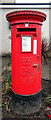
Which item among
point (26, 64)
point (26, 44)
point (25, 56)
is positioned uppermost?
point (26, 44)

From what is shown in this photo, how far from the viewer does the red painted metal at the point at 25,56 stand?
186cm

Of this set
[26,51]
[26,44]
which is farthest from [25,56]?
[26,44]

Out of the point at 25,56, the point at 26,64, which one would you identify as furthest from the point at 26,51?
the point at 26,64

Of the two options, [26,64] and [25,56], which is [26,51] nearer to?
[25,56]

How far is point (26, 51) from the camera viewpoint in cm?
194

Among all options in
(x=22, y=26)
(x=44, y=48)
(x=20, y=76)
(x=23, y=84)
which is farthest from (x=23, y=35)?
(x=44, y=48)

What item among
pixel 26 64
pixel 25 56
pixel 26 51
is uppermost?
pixel 26 51

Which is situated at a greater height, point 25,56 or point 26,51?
point 26,51

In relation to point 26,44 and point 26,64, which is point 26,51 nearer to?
point 26,44

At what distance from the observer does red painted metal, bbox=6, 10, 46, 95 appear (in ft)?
6.10

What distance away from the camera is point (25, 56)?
196 cm

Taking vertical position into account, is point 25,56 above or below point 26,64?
above

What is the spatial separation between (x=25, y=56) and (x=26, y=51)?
11 cm

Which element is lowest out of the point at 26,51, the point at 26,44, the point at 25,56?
the point at 25,56
